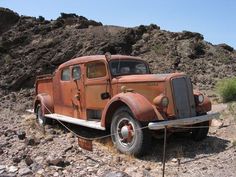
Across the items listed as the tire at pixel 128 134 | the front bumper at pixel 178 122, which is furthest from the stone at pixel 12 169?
the front bumper at pixel 178 122

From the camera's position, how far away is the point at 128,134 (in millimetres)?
8867

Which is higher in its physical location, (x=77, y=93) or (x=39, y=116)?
(x=77, y=93)

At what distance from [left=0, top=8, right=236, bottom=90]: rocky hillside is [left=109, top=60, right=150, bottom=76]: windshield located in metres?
8.04

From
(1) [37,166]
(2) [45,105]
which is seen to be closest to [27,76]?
(2) [45,105]

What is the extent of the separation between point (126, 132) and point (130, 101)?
666 millimetres

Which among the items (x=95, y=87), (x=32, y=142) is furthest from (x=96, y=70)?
(x=32, y=142)

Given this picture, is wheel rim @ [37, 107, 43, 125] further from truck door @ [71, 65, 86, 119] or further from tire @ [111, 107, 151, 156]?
tire @ [111, 107, 151, 156]

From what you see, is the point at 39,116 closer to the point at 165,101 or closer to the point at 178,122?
the point at 165,101

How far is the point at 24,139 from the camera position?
11.1 metres

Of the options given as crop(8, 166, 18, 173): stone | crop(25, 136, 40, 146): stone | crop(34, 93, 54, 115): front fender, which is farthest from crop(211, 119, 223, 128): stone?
crop(8, 166, 18, 173): stone

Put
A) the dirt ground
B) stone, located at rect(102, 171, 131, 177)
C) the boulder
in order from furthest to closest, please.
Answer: the boulder → the dirt ground → stone, located at rect(102, 171, 131, 177)

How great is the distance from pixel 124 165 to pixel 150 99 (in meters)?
1.49

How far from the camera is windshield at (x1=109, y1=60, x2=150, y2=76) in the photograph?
10.1 meters

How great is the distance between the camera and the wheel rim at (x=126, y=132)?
882 centimetres
